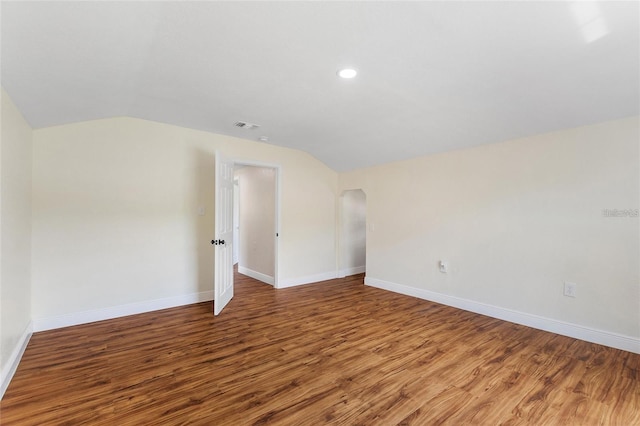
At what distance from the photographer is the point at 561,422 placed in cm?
178

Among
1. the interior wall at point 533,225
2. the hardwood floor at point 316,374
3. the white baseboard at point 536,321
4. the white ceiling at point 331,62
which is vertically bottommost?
the hardwood floor at point 316,374

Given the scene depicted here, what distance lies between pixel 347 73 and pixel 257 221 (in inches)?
153

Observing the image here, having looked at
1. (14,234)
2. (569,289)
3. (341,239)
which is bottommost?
(569,289)

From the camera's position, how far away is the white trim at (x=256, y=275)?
206 inches

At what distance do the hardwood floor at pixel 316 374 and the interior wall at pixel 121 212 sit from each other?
44 centimetres

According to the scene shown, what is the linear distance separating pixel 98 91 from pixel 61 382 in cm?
239

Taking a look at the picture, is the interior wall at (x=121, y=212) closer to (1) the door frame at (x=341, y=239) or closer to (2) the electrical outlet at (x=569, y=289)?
(1) the door frame at (x=341, y=239)

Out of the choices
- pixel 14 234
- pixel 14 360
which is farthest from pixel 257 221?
pixel 14 360

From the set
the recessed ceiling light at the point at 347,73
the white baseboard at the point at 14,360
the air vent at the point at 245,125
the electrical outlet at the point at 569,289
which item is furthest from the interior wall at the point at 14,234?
the electrical outlet at the point at 569,289

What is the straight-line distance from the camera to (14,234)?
247 centimetres

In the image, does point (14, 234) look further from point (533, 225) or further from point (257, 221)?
point (533, 225)

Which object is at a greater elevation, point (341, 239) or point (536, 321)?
point (341, 239)

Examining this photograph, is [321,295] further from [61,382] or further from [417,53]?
[417,53]

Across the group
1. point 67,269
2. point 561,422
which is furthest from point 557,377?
point 67,269
